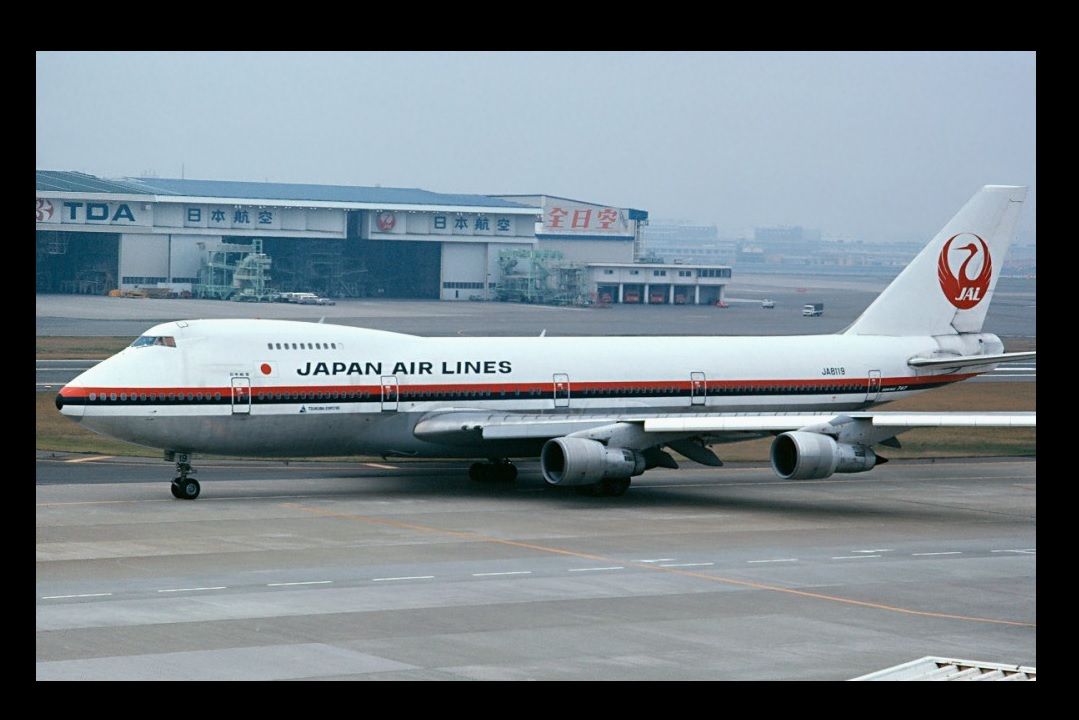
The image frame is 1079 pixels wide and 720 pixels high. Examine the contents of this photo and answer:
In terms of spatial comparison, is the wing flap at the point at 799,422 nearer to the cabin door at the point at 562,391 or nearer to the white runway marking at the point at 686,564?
the cabin door at the point at 562,391

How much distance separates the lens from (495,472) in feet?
151

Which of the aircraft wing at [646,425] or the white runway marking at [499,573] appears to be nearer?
the white runway marking at [499,573]

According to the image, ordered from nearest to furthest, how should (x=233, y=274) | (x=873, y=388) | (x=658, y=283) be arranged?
(x=873, y=388), (x=233, y=274), (x=658, y=283)

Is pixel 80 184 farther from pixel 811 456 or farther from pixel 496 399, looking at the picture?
pixel 811 456

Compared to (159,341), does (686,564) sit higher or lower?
lower

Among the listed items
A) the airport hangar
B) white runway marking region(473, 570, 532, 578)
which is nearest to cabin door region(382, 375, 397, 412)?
white runway marking region(473, 570, 532, 578)

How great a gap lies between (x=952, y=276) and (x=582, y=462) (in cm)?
1829

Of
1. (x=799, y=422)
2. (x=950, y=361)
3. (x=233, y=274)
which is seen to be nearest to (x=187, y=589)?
(x=799, y=422)

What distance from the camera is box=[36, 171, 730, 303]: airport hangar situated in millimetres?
151750

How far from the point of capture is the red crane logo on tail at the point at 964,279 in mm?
52281

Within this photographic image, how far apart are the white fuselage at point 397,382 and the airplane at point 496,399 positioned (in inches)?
1.7

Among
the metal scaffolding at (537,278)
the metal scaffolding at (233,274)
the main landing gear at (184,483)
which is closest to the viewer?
the main landing gear at (184,483)

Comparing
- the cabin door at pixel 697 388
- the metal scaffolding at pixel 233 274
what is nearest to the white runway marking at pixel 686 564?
the cabin door at pixel 697 388
